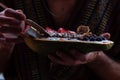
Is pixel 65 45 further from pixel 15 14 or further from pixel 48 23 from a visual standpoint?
pixel 48 23

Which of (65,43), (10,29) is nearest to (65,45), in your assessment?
(65,43)

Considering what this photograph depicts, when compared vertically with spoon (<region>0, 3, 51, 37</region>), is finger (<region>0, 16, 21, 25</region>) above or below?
above

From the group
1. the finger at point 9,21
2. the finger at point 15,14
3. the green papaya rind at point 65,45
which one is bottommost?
the green papaya rind at point 65,45

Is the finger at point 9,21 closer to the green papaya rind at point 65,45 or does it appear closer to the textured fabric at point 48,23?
the green papaya rind at point 65,45

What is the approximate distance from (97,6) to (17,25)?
0.37 m

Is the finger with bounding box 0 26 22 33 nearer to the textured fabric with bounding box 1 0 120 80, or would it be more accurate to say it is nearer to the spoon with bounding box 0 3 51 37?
the spoon with bounding box 0 3 51 37

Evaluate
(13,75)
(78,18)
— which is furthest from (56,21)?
(13,75)

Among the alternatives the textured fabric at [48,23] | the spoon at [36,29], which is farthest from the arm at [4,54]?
the spoon at [36,29]

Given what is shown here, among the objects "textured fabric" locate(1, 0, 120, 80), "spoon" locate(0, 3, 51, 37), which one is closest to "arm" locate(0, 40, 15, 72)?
"textured fabric" locate(1, 0, 120, 80)

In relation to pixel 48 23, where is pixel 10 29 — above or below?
above

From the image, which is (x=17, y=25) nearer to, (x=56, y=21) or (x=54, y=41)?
(x=54, y=41)

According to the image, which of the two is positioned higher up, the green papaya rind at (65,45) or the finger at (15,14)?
the finger at (15,14)

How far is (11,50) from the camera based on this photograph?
929 mm

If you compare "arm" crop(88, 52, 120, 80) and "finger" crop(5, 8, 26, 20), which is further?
"arm" crop(88, 52, 120, 80)
